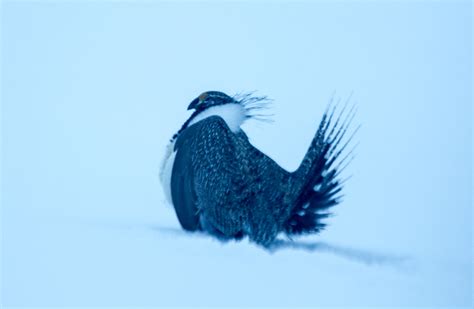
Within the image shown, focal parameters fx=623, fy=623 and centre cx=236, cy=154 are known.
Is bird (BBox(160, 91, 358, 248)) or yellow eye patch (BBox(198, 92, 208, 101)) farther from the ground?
yellow eye patch (BBox(198, 92, 208, 101))

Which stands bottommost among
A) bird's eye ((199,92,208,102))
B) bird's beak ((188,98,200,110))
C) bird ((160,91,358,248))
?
bird ((160,91,358,248))

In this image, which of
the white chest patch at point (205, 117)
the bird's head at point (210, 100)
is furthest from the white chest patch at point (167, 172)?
the bird's head at point (210, 100)

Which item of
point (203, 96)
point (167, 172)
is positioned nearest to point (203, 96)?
point (203, 96)

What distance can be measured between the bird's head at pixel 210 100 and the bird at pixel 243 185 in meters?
0.03

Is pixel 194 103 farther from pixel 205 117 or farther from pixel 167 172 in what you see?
pixel 167 172

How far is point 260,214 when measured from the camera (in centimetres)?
123

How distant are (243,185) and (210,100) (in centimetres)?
21

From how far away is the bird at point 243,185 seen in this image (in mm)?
1234

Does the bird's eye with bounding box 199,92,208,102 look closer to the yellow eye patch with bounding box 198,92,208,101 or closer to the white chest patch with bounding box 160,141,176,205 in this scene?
the yellow eye patch with bounding box 198,92,208,101

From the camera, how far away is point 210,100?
4.34ft

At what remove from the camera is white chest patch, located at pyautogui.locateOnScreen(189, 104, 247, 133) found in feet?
4.29

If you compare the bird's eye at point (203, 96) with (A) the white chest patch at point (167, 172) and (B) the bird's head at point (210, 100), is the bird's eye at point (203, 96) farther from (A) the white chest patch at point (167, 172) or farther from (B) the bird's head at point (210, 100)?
(A) the white chest patch at point (167, 172)

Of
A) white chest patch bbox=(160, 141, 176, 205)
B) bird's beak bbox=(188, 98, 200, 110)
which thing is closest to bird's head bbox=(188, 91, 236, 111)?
bird's beak bbox=(188, 98, 200, 110)

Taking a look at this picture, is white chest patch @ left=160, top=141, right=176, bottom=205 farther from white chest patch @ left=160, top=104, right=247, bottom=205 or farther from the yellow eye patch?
the yellow eye patch
